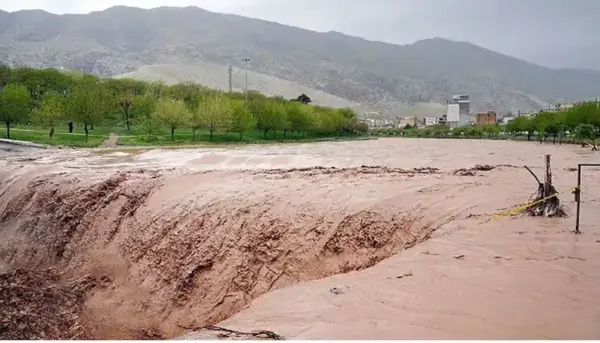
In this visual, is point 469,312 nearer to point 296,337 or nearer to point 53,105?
point 296,337

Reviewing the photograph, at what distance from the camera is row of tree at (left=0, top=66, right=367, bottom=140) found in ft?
154

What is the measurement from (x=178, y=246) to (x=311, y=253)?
9.88ft

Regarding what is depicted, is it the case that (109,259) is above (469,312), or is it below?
below

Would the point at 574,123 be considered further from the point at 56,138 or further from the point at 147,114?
the point at 56,138

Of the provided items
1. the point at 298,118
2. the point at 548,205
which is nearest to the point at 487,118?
the point at 298,118

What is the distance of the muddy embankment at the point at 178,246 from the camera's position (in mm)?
9125

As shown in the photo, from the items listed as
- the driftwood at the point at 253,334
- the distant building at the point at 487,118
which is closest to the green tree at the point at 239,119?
the driftwood at the point at 253,334

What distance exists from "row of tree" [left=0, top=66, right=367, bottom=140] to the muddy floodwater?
3264cm

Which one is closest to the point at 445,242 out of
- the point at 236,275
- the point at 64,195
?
the point at 236,275

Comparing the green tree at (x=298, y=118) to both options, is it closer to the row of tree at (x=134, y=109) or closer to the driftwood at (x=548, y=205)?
the row of tree at (x=134, y=109)

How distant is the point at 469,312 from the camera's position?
5496 millimetres

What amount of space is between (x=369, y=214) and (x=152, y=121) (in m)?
47.4

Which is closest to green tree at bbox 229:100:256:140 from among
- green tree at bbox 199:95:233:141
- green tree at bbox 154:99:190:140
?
green tree at bbox 199:95:233:141

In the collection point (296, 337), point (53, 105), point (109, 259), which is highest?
point (53, 105)
